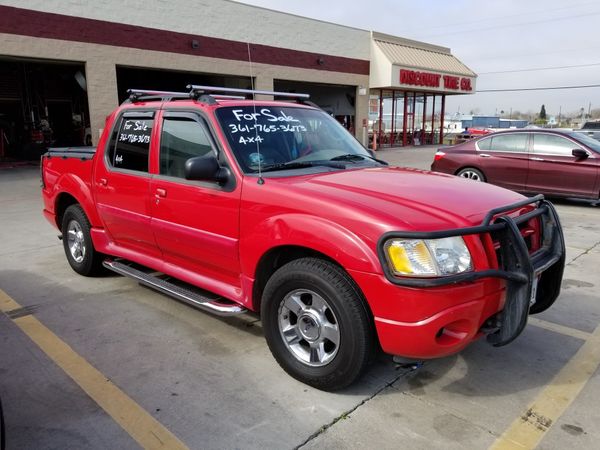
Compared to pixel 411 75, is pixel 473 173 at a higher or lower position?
lower

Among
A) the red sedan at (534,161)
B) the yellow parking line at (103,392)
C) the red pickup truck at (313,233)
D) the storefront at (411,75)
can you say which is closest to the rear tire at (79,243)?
the red pickup truck at (313,233)

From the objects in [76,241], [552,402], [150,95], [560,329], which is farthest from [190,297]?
[560,329]

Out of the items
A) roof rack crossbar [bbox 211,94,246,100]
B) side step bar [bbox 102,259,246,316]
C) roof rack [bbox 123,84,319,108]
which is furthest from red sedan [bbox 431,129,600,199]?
side step bar [bbox 102,259,246,316]

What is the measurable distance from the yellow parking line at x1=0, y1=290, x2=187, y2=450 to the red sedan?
29.4 ft

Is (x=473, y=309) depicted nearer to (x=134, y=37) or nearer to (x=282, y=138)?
(x=282, y=138)

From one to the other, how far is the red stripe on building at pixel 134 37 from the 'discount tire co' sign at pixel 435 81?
541 centimetres

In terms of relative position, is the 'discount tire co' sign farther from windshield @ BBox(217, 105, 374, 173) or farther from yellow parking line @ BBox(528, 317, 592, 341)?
yellow parking line @ BBox(528, 317, 592, 341)

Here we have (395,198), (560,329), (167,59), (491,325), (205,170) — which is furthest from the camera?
(167,59)

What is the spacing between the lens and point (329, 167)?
3.88 meters

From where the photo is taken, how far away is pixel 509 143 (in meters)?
10.3

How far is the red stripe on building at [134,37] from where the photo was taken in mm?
14875

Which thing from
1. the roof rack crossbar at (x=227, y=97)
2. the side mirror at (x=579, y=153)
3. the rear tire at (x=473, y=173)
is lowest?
the rear tire at (x=473, y=173)

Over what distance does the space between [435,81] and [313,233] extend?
28.5 metres

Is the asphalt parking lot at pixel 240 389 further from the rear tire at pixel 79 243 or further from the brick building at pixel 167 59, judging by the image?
the brick building at pixel 167 59
